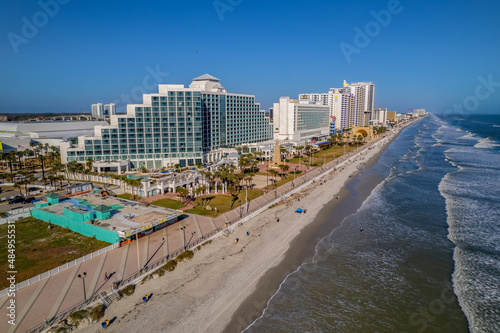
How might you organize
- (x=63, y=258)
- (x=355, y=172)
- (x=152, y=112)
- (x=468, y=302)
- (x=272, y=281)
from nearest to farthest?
(x=468, y=302), (x=272, y=281), (x=63, y=258), (x=152, y=112), (x=355, y=172)

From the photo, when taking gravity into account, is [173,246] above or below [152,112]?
below

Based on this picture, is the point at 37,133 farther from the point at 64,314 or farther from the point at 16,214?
the point at 64,314

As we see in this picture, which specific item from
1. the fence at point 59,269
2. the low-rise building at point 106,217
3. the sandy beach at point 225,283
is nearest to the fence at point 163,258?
the fence at point 59,269

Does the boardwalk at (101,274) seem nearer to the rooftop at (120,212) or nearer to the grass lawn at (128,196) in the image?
the rooftop at (120,212)

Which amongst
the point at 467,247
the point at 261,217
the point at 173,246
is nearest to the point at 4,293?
the point at 173,246

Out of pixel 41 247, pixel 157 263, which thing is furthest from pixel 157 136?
pixel 157 263

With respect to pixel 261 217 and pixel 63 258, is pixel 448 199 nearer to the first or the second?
pixel 261 217
